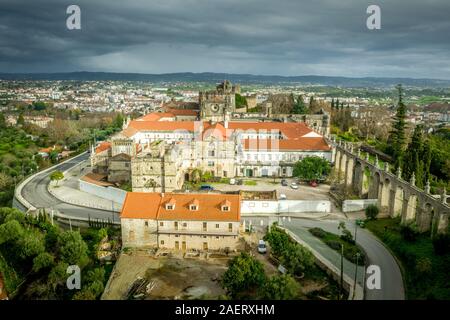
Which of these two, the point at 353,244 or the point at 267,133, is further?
the point at 267,133

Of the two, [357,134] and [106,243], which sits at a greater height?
[357,134]

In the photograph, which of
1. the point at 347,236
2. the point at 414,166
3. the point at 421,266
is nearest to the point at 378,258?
the point at 347,236

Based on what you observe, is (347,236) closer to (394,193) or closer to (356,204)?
(394,193)

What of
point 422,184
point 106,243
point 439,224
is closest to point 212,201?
point 106,243

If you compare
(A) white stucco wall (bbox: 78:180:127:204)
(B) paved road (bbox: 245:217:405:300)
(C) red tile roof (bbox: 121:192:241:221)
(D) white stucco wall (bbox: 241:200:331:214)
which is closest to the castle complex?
(A) white stucco wall (bbox: 78:180:127:204)
